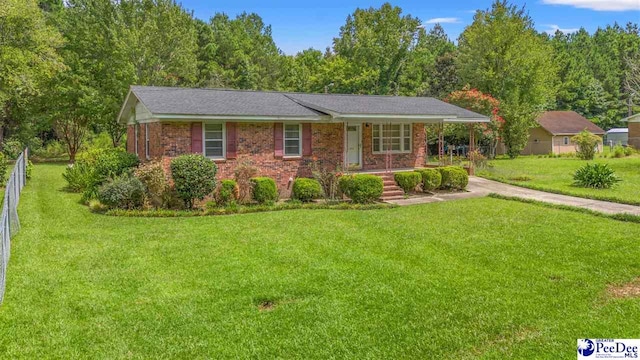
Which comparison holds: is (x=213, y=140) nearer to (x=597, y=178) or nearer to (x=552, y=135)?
(x=597, y=178)

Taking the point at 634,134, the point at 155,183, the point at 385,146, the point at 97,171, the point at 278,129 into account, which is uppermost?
the point at 634,134

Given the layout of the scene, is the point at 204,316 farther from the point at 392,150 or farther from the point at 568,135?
the point at 568,135

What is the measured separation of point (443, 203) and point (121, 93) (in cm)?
2334

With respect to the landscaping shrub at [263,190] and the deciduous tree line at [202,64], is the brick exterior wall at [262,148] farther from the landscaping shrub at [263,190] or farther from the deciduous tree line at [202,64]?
the deciduous tree line at [202,64]

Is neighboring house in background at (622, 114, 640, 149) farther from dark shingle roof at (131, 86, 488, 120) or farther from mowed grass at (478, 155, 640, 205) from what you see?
dark shingle roof at (131, 86, 488, 120)

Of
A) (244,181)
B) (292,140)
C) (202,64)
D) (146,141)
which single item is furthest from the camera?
(202,64)

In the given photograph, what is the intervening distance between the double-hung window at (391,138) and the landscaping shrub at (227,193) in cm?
714

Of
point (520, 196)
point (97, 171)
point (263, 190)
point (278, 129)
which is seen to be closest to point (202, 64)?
point (278, 129)

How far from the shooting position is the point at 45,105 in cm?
3106

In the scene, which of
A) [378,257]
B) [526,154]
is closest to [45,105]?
[378,257]

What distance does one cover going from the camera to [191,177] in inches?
523

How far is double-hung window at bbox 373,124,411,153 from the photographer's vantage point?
19.3 metres

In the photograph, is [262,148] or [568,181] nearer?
[262,148]

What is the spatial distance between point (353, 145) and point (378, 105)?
2155 millimetres
